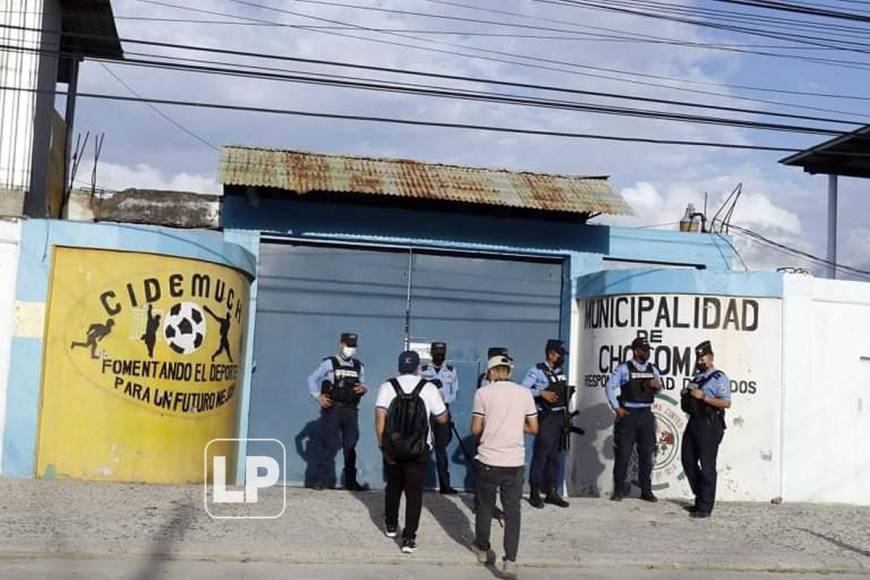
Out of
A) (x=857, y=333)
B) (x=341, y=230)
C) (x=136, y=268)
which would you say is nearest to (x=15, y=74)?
(x=136, y=268)

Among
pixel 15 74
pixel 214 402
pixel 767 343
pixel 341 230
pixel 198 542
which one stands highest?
pixel 15 74

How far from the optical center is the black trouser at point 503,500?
7844mm

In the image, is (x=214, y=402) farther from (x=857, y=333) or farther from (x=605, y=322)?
(x=857, y=333)

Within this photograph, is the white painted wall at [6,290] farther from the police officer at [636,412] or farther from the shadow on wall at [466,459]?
the police officer at [636,412]

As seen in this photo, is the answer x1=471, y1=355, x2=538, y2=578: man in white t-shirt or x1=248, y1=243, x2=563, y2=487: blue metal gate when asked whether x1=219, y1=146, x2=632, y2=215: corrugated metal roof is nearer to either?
x1=248, y1=243, x2=563, y2=487: blue metal gate

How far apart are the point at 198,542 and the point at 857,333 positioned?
9056 mm

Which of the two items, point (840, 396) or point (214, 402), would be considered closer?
point (214, 402)

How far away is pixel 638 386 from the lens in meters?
11.6

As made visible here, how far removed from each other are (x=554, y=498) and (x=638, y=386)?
5.49ft

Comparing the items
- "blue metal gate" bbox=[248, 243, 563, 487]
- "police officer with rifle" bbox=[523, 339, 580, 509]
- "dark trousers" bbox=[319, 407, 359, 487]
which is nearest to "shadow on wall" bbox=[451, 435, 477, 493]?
"blue metal gate" bbox=[248, 243, 563, 487]

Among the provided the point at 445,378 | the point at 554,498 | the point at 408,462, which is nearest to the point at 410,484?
the point at 408,462

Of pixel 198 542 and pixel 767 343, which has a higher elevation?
pixel 767 343

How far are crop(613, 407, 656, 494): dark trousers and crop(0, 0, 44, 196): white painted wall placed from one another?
7.80 m

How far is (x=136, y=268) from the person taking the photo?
459 inches
